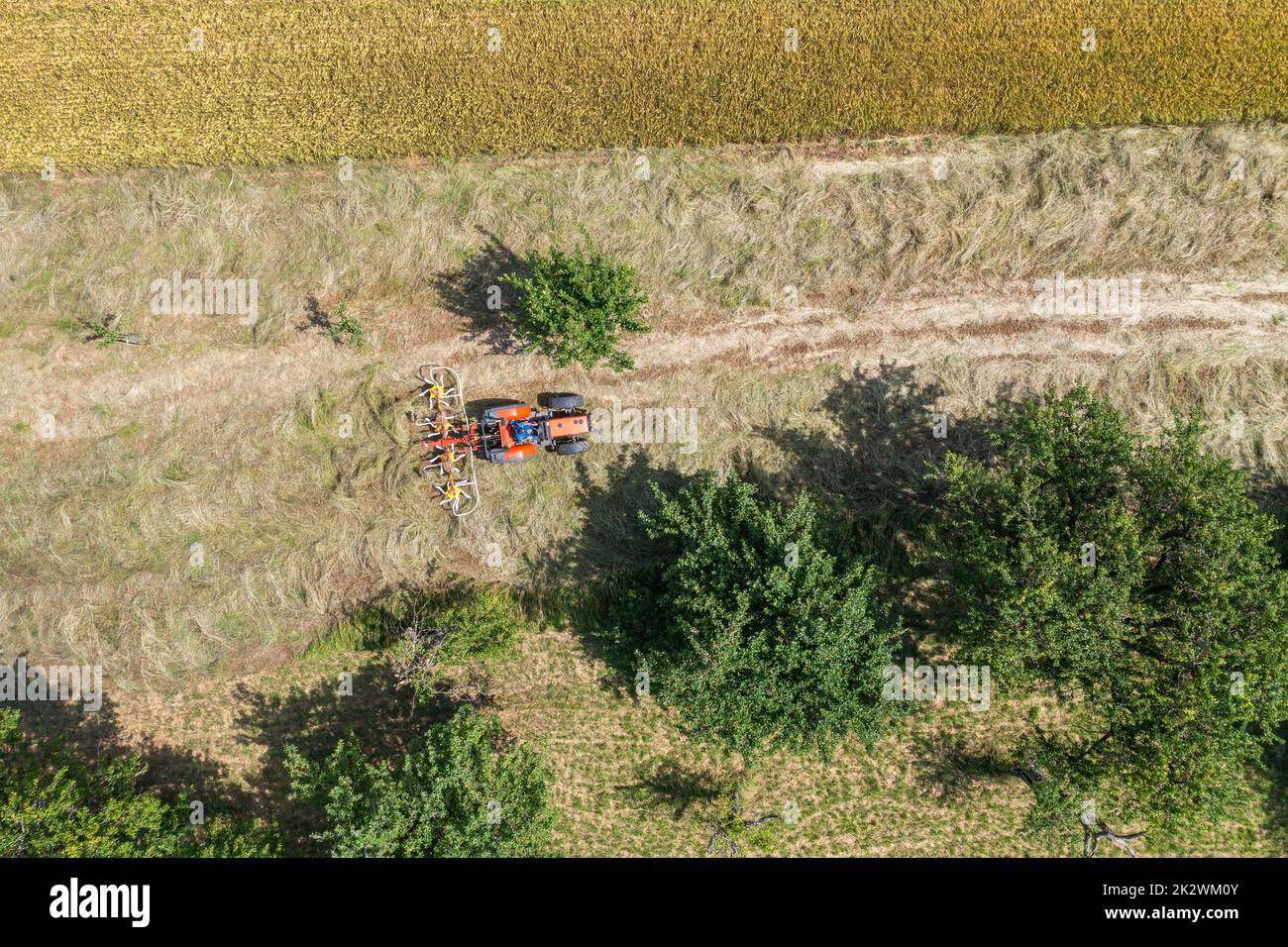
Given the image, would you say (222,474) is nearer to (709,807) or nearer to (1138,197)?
(709,807)

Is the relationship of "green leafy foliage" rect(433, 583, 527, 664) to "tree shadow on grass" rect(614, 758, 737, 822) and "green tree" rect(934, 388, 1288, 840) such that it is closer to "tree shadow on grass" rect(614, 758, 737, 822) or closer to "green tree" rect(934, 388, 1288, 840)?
"tree shadow on grass" rect(614, 758, 737, 822)

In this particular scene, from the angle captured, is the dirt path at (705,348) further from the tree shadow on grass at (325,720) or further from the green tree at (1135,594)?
the tree shadow on grass at (325,720)

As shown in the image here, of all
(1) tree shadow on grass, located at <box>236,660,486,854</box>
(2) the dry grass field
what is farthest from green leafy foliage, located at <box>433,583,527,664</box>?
(1) tree shadow on grass, located at <box>236,660,486,854</box>

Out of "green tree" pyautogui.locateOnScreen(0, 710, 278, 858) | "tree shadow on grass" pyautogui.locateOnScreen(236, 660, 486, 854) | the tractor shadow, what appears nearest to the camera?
"green tree" pyautogui.locateOnScreen(0, 710, 278, 858)

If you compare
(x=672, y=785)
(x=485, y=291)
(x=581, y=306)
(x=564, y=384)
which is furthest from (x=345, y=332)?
(x=672, y=785)

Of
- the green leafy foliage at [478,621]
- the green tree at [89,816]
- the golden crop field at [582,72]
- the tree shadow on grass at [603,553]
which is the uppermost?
the golden crop field at [582,72]

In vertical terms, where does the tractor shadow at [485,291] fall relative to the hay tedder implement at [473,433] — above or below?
above

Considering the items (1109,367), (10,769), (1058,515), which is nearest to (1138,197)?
(1109,367)

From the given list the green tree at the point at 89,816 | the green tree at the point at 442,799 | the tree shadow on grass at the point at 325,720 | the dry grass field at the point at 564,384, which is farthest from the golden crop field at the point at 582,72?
the green tree at the point at 89,816
